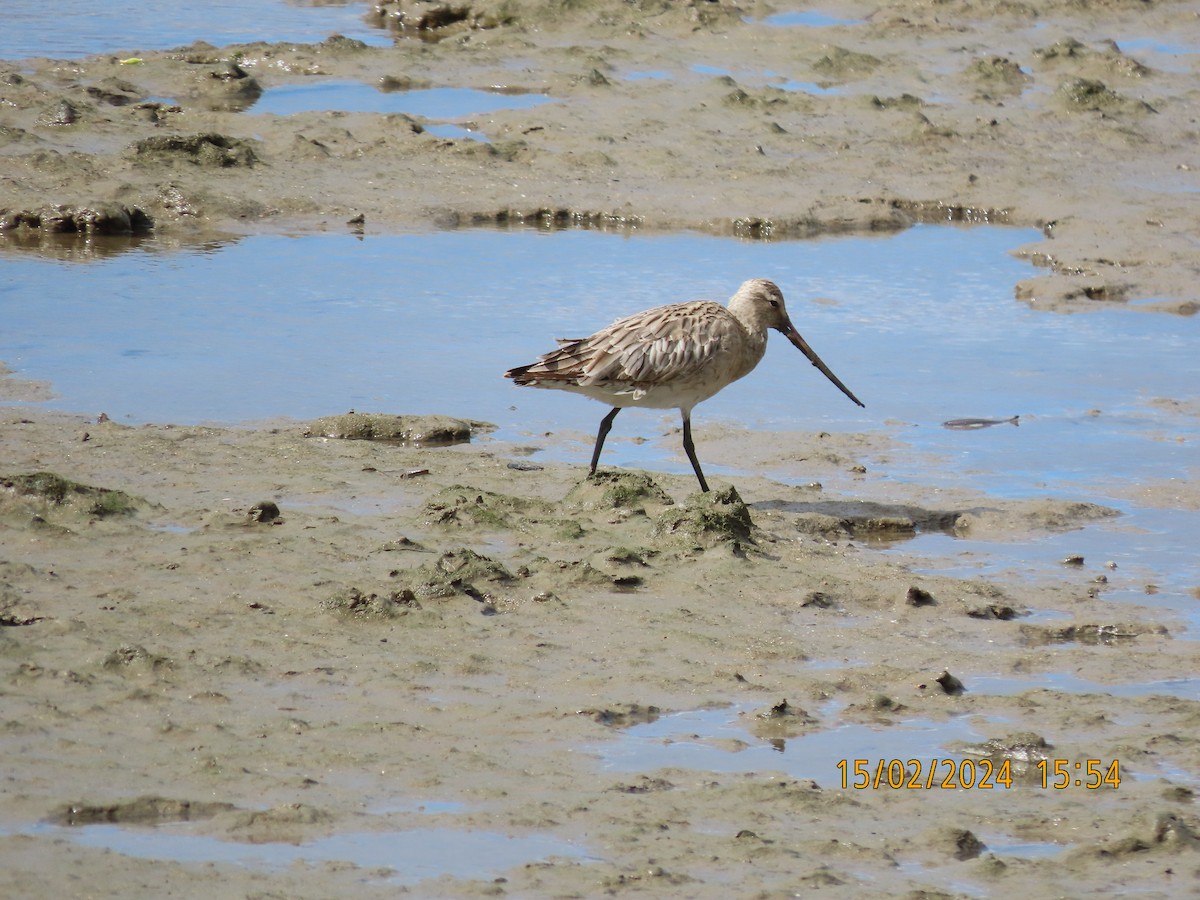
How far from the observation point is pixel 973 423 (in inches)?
377

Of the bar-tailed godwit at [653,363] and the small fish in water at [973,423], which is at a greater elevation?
the bar-tailed godwit at [653,363]

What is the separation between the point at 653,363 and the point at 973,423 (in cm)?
232

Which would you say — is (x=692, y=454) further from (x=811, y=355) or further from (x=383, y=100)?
(x=383, y=100)

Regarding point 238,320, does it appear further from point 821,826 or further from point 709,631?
point 821,826

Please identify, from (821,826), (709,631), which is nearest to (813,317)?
(709,631)

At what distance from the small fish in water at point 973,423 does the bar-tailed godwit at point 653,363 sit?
5.23ft

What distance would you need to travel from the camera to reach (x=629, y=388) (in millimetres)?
8320

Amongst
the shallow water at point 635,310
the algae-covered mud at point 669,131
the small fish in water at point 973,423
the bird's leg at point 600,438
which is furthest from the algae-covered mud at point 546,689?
the algae-covered mud at point 669,131

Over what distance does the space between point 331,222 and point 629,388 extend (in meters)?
5.58
